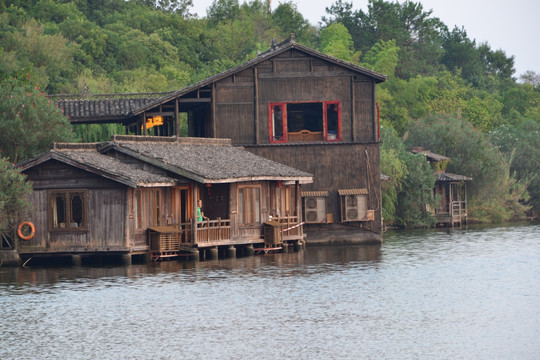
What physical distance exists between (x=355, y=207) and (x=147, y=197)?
1219 cm

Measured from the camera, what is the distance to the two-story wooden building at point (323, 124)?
48.1m

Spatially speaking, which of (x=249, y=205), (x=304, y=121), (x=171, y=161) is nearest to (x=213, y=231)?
(x=249, y=205)

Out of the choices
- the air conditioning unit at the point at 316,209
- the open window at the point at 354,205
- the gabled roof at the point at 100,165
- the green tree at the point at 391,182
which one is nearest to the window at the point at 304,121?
the open window at the point at 354,205

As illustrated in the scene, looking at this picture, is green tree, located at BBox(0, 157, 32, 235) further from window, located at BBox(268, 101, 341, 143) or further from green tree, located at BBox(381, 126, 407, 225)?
green tree, located at BBox(381, 126, 407, 225)

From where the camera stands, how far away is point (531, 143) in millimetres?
77188

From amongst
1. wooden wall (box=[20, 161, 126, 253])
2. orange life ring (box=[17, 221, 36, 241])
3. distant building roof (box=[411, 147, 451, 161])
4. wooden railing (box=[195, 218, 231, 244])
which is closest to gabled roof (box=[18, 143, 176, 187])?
wooden wall (box=[20, 161, 126, 253])

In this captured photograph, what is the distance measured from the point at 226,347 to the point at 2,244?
63.4 feet

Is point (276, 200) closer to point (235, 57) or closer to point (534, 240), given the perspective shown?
point (534, 240)

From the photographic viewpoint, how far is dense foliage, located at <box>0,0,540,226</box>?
68.8 m

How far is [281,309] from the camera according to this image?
28.5 metres

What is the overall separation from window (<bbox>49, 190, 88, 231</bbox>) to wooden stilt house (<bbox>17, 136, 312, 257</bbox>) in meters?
0.04

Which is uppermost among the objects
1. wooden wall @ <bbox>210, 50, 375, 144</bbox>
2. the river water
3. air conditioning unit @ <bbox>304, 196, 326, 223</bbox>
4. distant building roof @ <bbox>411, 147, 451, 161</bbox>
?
wooden wall @ <bbox>210, 50, 375, 144</bbox>

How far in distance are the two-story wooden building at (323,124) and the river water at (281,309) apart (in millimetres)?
Result: 5722

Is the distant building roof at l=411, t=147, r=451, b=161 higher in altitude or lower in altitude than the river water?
higher
